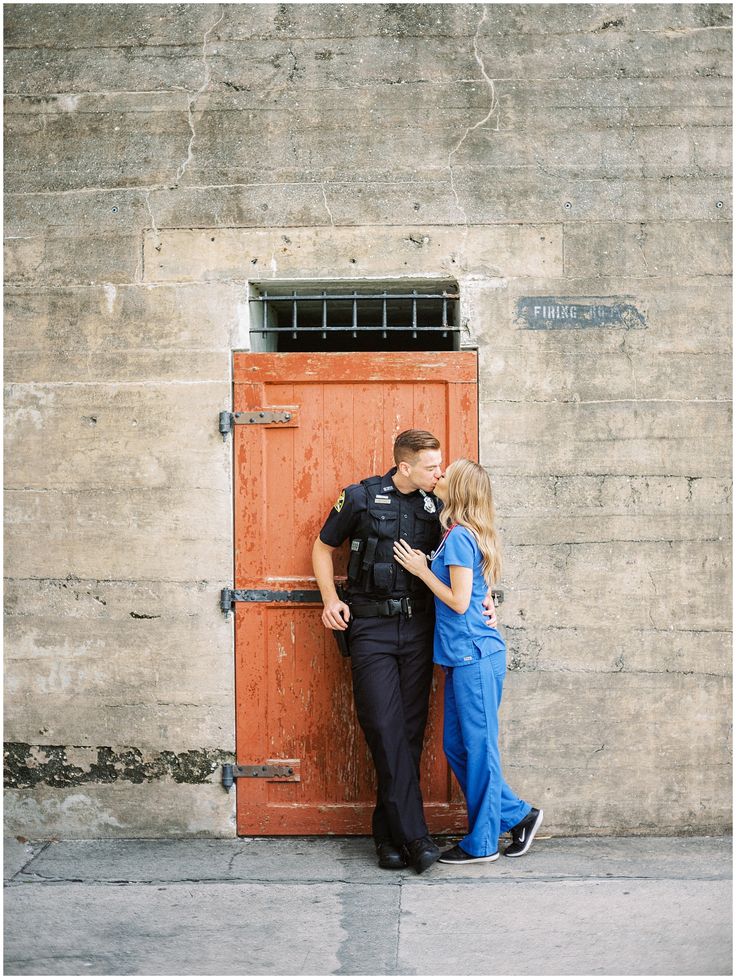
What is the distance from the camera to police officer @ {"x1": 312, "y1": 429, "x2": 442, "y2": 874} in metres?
4.16

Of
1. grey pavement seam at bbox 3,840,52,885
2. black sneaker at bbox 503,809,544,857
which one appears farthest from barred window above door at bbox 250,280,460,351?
grey pavement seam at bbox 3,840,52,885

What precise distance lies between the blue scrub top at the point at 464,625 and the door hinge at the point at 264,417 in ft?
3.48

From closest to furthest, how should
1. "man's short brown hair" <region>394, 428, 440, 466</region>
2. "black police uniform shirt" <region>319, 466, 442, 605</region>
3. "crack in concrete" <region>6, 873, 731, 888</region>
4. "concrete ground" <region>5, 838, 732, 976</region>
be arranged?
"concrete ground" <region>5, 838, 732, 976</region> < "crack in concrete" <region>6, 873, 731, 888</region> < "man's short brown hair" <region>394, 428, 440, 466</region> < "black police uniform shirt" <region>319, 466, 442, 605</region>

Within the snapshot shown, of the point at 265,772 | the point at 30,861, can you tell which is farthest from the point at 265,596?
the point at 30,861

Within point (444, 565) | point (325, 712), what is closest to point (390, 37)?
point (444, 565)

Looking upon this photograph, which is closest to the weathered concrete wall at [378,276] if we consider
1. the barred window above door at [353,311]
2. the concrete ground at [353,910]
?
the barred window above door at [353,311]

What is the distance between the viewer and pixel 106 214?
15.3ft

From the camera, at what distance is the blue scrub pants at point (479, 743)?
162 inches

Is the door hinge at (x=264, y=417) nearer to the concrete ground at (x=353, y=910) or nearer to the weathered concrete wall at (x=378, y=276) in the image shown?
the weathered concrete wall at (x=378, y=276)

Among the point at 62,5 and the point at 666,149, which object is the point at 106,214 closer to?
the point at 62,5

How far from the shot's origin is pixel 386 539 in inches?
167

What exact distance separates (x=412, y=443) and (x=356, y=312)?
89cm

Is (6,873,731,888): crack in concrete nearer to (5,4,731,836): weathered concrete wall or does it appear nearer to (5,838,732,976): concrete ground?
(5,838,732,976): concrete ground

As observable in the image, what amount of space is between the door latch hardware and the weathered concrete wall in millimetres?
96
